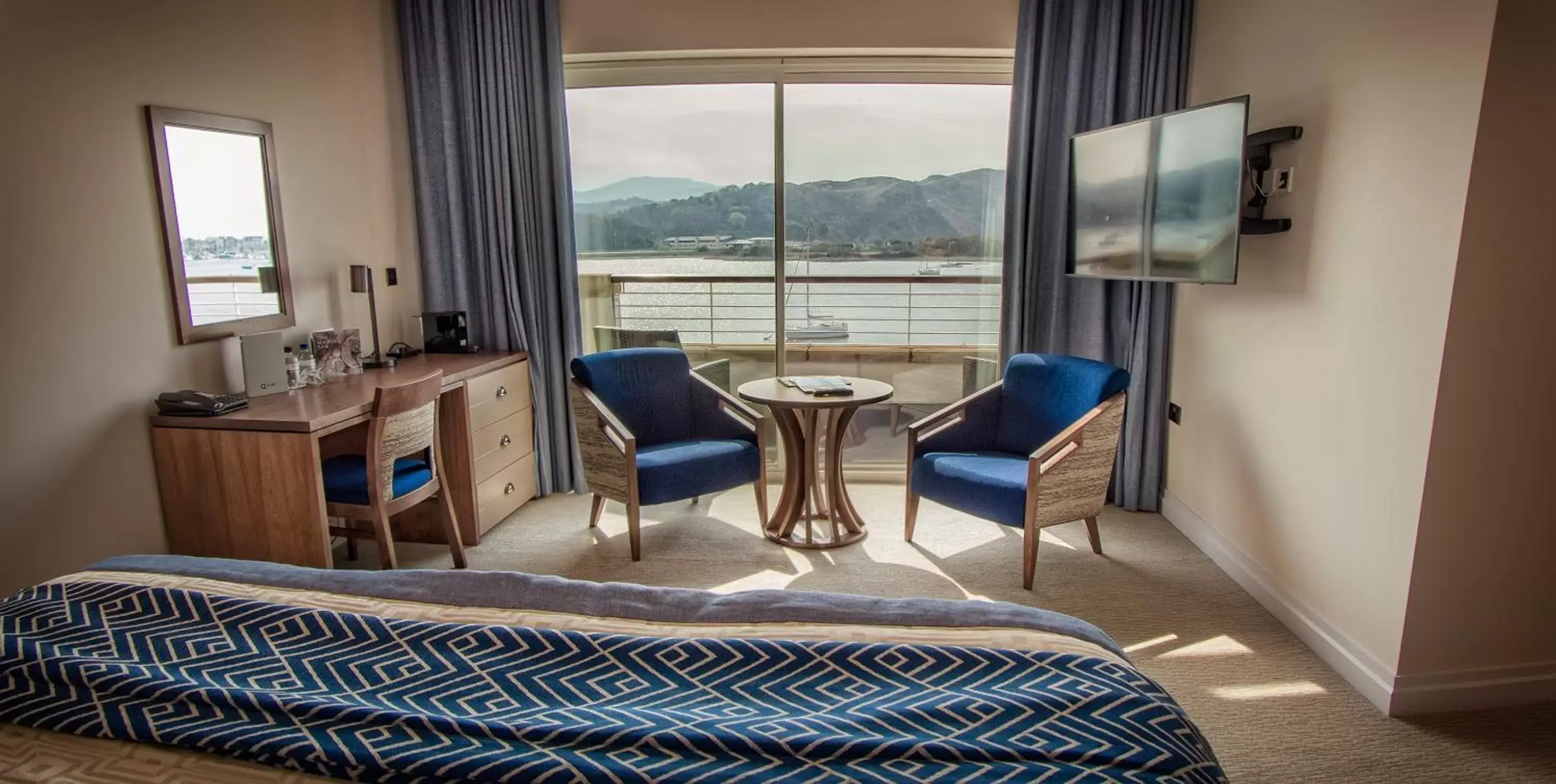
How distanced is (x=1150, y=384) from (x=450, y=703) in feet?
11.3

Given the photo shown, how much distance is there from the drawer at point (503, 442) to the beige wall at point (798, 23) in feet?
5.96

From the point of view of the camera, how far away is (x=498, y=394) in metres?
3.65

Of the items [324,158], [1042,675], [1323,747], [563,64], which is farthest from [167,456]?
[1323,747]

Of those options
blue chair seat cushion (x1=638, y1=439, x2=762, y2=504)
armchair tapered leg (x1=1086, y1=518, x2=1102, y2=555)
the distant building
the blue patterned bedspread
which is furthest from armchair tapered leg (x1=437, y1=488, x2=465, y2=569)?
armchair tapered leg (x1=1086, y1=518, x2=1102, y2=555)

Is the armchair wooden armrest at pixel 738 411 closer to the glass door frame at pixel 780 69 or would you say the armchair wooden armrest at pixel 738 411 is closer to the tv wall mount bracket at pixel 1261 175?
the glass door frame at pixel 780 69

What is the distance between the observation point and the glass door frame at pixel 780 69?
156 inches

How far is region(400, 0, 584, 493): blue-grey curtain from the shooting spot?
3766 millimetres

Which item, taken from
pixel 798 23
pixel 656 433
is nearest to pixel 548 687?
pixel 656 433

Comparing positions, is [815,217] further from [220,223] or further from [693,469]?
[220,223]

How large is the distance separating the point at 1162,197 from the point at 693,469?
2.16 m

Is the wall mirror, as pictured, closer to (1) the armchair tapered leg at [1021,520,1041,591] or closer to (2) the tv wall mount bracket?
(1) the armchair tapered leg at [1021,520,1041,591]

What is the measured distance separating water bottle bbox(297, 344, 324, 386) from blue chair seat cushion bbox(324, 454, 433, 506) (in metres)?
0.35

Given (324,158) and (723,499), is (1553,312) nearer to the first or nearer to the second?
(723,499)

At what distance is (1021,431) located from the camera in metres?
3.54
